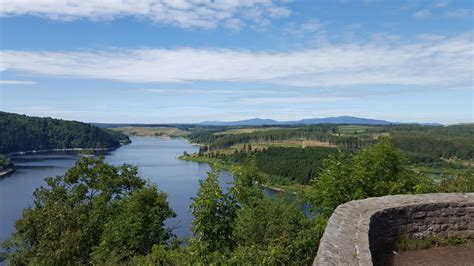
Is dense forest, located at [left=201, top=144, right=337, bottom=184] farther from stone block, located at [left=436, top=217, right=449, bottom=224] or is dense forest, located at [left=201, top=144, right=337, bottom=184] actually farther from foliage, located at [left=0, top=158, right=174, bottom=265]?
stone block, located at [left=436, top=217, right=449, bottom=224]

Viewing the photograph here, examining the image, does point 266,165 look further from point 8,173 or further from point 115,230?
point 115,230

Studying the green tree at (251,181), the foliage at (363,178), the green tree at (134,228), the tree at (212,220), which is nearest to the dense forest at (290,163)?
the green tree at (134,228)

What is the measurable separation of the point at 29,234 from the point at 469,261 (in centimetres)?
2428

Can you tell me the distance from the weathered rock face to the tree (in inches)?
109

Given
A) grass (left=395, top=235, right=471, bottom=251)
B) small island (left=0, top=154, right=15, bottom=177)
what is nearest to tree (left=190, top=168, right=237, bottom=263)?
grass (left=395, top=235, right=471, bottom=251)

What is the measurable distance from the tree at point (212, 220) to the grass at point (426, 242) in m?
3.75

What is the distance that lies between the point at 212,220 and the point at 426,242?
15.1 ft

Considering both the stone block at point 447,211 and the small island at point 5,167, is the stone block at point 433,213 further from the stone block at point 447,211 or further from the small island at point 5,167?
the small island at point 5,167

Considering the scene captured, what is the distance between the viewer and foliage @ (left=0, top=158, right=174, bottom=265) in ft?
63.2

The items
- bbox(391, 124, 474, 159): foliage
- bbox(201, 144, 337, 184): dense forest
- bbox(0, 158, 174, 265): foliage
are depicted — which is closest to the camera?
bbox(0, 158, 174, 265): foliage

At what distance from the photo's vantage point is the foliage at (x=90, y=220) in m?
19.2

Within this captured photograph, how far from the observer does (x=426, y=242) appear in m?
7.98

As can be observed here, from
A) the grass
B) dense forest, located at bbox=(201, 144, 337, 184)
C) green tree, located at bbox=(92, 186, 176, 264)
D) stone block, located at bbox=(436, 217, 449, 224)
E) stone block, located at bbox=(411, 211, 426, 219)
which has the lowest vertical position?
dense forest, located at bbox=(201, 144, 337, 184)

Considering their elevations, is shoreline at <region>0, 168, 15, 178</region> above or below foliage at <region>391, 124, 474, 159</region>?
below
